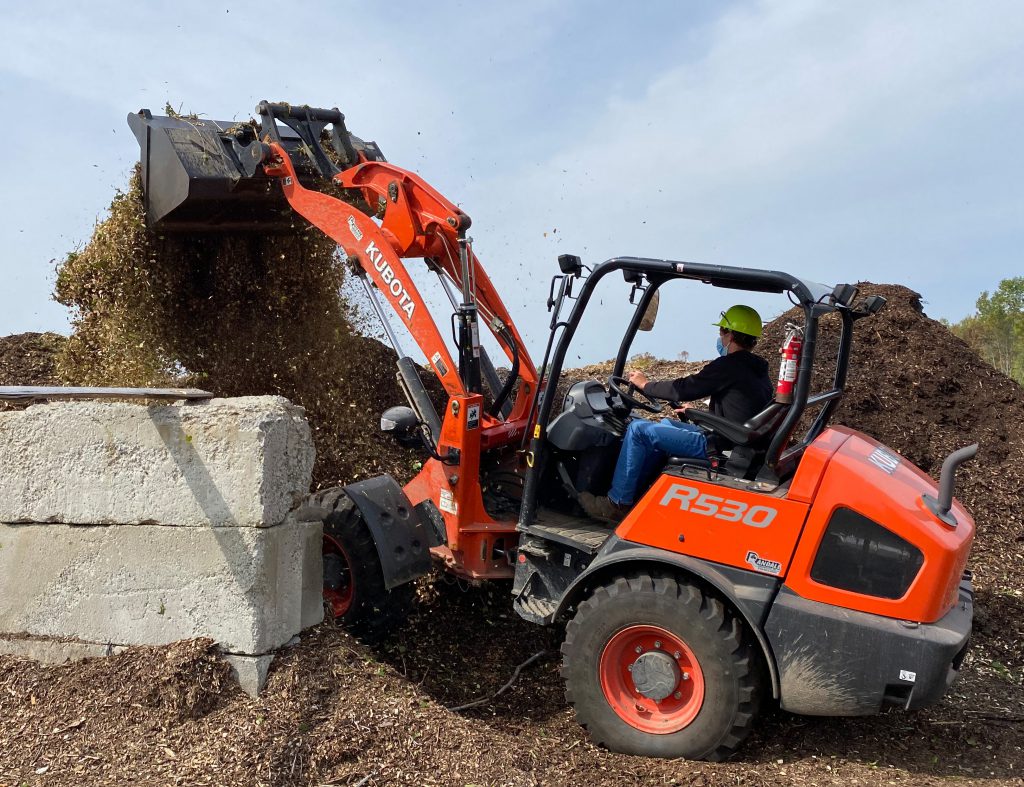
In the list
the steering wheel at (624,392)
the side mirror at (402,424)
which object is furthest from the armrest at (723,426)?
the side mirror at (402,424)

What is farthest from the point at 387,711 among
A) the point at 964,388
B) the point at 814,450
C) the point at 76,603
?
the point at 964,388

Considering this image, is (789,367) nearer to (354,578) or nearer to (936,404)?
(354,578)

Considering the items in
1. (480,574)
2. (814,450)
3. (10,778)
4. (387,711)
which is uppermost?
(814,450)

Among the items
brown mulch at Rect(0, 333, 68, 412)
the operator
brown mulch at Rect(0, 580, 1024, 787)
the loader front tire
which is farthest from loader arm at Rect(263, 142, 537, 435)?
brown mulch at Rect(0, 333, 68, 412)

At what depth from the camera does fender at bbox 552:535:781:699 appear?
14.6 feet

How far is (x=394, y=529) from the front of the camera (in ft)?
17.7

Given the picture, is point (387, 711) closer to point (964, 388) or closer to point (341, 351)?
point (341, 351)

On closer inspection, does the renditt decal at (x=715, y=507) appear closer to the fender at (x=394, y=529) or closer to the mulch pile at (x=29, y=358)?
the fender at (x=394, y=529)

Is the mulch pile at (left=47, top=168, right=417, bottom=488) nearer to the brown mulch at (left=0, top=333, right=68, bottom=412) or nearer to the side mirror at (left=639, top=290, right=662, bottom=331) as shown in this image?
the brown mulch at (left=0, top=333, right=68, bottom=412)

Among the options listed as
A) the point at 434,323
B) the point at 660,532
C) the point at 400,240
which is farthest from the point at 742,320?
the point at 400,240

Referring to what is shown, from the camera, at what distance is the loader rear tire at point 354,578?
5.47m

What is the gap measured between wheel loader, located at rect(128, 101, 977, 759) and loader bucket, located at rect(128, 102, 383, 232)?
2.45 feet

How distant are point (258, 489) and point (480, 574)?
145 cm

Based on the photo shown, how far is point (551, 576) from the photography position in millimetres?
5133
